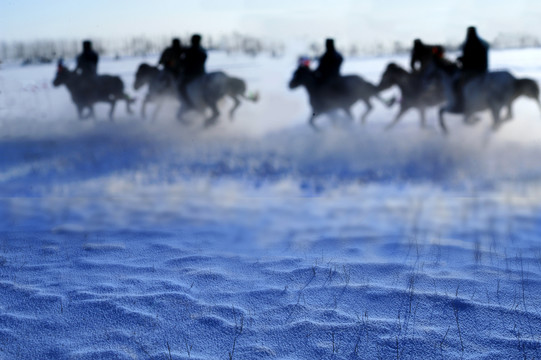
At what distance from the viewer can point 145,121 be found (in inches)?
→ 630

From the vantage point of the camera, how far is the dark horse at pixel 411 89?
12086mm

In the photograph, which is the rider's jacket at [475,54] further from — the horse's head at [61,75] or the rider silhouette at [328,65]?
the horse's head at [61,75]

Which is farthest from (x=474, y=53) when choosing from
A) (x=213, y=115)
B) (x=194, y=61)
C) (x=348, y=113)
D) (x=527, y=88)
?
(x=194, y=61)

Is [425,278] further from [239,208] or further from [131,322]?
[239,208]

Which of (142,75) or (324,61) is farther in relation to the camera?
(142,75)

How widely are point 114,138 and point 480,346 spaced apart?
11.5m

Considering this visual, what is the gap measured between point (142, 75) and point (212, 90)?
2680mm

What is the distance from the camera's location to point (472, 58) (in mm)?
10391

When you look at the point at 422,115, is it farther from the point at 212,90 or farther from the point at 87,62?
the point at 87,62

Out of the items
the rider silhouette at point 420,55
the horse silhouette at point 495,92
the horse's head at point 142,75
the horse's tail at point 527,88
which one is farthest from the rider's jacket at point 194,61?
the horse's tail at point 527,88

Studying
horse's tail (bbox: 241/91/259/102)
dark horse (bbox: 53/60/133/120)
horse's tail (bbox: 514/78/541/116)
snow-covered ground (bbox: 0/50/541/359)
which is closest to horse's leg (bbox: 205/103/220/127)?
horse's tail (bbox: 241/91/259/102)

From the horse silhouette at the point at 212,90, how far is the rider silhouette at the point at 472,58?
4852mm

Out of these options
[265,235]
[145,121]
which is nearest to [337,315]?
[265,235]

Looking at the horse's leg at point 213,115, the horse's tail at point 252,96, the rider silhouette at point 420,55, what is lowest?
the horse's leg at point 213,115
